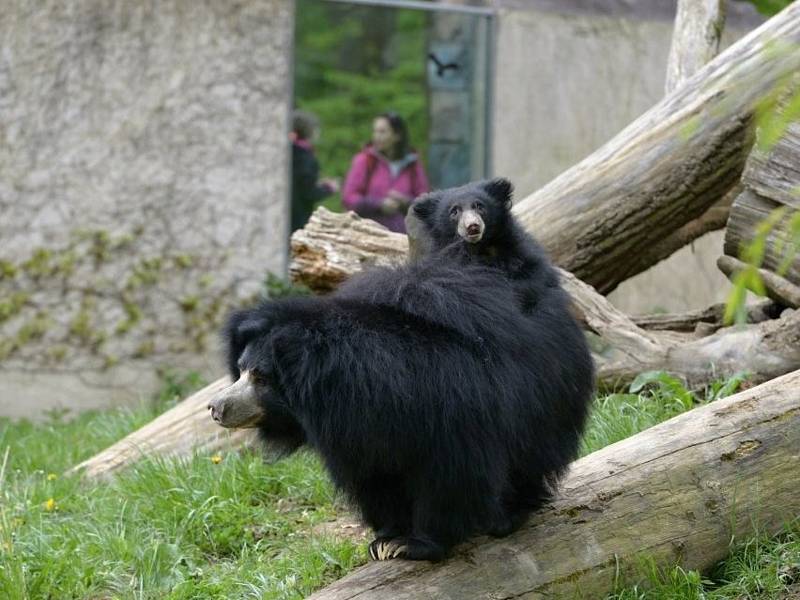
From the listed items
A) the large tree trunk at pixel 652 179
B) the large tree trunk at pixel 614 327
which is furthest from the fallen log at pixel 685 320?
the large tree trunk at pixel 652 179

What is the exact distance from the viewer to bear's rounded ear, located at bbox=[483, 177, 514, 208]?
446cm

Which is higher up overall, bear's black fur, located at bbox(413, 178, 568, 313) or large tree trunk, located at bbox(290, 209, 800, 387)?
bear's black fur, located at bbox(413, 178, 568, 313)

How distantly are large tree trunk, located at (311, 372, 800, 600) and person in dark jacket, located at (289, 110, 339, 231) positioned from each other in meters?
5.85

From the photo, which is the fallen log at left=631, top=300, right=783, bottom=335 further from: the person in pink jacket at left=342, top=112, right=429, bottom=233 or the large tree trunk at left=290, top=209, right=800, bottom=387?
the person in pink jacket at left=342, top=112, right=429, bottom=233

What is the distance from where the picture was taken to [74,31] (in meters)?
8.83

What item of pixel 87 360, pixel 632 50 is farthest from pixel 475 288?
pixel 632 50

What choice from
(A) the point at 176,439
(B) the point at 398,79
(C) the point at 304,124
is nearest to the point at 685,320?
(A) the point at 176,439

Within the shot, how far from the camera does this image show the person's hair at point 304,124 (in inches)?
372

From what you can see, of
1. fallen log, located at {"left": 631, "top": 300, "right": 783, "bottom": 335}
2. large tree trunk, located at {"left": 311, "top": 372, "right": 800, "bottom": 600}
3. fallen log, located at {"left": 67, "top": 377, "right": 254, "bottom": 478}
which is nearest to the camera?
large tree trunk, located at {"left": 311, "top": 372, "right": 800, "bottom": 600}

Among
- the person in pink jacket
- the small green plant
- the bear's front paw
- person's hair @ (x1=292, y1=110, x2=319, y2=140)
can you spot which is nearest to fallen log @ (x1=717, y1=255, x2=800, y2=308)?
the bear's front paw

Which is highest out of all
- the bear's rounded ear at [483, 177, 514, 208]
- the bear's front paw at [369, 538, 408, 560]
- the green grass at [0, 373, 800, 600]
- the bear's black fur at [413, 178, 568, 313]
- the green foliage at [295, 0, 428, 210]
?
the green foliage at [295, 0, 428, 210]

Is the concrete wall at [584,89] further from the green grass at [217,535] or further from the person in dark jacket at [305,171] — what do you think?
the green grass at [217,535]

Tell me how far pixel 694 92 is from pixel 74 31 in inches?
208

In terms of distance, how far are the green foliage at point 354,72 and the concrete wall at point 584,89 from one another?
0.80 m
